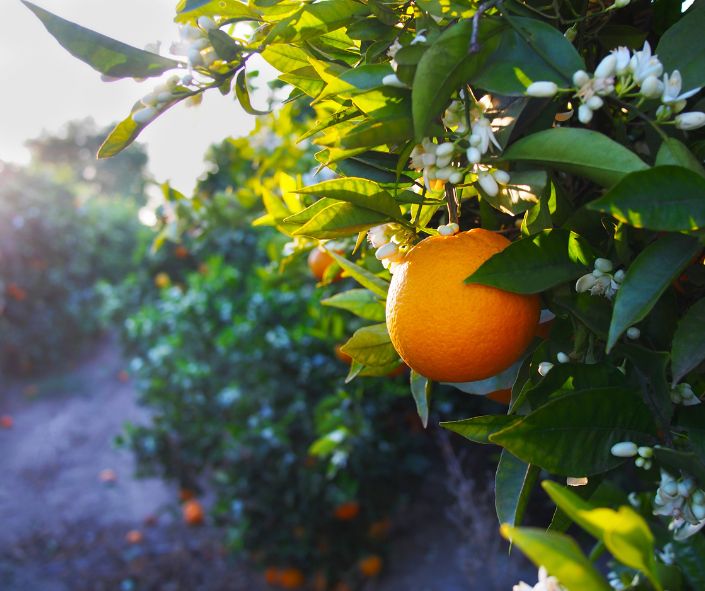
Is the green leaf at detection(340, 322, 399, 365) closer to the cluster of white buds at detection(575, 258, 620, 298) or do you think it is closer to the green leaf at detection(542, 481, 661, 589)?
the cluster of white buds at detection(575, 258, 620, 298)

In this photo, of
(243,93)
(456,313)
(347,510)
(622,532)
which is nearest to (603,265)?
(456,313)

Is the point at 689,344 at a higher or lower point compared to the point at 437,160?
lower

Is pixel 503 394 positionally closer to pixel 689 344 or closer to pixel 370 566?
pixel 689 344

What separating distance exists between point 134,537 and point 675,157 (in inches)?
144

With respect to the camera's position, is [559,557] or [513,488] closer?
[559,557]

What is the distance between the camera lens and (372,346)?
75 centimetres

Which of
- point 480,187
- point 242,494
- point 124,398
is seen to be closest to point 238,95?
point 480,187

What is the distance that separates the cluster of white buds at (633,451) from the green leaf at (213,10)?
49cm

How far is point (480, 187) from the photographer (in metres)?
0.57

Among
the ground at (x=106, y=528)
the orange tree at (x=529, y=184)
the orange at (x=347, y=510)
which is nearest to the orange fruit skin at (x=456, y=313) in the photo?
the orange tree at (x=529, y=184)

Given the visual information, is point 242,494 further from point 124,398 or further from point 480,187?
point 124,398

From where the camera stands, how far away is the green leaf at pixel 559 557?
1.22 feet

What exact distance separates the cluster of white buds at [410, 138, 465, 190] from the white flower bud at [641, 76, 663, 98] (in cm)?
14

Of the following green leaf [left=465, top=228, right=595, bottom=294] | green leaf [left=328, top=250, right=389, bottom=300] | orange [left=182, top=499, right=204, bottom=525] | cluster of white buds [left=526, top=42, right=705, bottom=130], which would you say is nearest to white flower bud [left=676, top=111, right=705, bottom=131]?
cluster of white buds [left=526, top=42, right=705, bottom=130]
